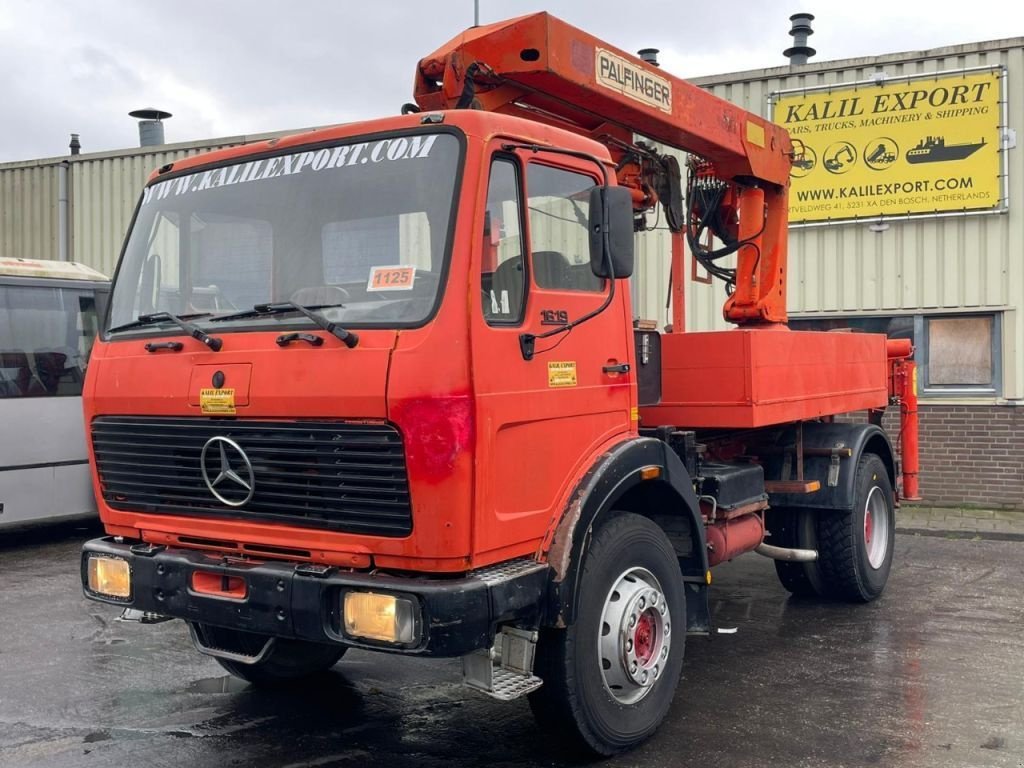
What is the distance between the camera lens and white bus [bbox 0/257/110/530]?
33.4 feet

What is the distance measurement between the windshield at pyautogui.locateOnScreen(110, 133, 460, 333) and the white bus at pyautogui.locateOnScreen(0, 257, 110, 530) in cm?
602

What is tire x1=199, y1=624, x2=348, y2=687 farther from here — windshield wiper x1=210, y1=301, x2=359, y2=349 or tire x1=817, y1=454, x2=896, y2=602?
tire x1=817, y1=454, x2=896, y2=602

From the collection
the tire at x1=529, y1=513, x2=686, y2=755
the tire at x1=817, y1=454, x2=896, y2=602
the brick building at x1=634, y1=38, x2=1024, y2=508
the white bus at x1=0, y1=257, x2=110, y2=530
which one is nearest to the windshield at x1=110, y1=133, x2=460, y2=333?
the tire at x1=529, y1=513, x2=686, y2=755

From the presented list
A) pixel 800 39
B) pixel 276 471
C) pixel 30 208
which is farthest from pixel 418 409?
pixel 30 208

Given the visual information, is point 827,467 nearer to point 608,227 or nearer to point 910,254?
point 608,227

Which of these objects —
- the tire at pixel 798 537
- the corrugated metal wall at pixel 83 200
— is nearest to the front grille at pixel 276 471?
the tire at pixel 798 537

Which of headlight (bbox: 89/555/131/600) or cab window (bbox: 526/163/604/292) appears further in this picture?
headlight (bbox: 89/555/131/600)

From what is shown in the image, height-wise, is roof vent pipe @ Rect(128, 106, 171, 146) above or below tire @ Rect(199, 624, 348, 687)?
above

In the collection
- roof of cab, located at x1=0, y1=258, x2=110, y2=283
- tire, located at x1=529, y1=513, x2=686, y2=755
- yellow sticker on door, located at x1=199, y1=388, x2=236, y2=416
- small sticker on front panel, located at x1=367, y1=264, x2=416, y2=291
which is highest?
roof of cab, located at x1=0, y1=258, x2=110, y2=283

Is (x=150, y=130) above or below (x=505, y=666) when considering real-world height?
above

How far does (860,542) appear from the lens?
7445 mm

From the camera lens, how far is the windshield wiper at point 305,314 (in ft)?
13.3

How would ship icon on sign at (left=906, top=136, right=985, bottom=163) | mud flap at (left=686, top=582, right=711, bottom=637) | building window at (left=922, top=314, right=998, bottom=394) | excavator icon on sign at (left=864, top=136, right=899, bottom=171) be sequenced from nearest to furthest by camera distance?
mud flap at (left=686, top=582, right=711, bottom=637)
ship icon on sign at (left=906, top=136, right=985, bottom=163)
building window at (left=922, top=314, right=998, bottom=394)
excavator icon on sign at (left=864, top=136, right=899, bottom=171)

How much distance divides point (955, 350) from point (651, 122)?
753cm
